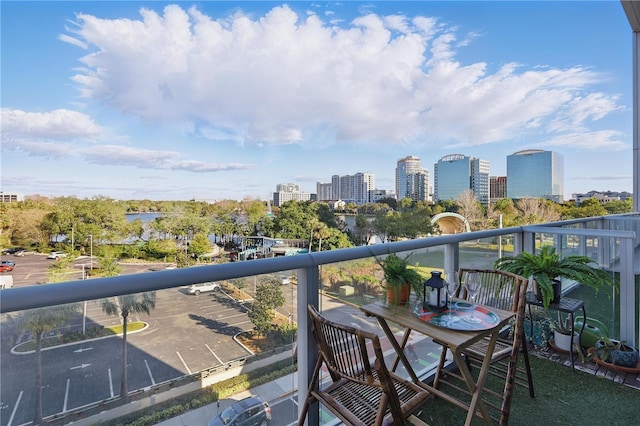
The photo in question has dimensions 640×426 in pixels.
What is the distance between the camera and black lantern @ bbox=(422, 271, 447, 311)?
1852 millimetres

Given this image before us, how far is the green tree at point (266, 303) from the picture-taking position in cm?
160

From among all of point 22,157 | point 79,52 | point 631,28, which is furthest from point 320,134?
point 631,28

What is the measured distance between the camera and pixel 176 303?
1.37m

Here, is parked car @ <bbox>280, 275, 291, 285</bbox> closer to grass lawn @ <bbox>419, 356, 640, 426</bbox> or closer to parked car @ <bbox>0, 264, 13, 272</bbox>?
grass lawn @ <bbox>419, 356, 640, 426</bbox>

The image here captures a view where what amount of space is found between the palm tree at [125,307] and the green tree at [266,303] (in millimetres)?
463

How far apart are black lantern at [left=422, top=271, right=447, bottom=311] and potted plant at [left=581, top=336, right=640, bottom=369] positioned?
6.28 ft

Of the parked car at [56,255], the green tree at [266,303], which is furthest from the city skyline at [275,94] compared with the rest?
the green tree at [266,303]

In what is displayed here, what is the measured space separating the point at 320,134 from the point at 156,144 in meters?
24.3

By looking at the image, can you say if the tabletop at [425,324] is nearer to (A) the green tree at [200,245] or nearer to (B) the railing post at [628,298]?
(B) the railing post at [628,298]

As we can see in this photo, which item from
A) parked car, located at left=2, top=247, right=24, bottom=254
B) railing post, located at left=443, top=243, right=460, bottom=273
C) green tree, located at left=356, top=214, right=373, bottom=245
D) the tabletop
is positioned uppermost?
railing post, located at left=443, top=243, right=460, bottom=273

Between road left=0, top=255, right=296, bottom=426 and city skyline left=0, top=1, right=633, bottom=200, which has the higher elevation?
city skyline left=0, top=1, right=633, bottom=200

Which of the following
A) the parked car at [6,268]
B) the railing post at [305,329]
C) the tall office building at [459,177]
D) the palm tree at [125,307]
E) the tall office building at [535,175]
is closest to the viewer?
the palm tree at [125,307]

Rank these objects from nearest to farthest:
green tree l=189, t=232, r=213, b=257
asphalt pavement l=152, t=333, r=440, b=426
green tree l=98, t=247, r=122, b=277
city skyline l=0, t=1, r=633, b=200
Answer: asphalt pavement l=152, t=333, r=440, b=426, city skyline l=0, t=1, r=633, b=200, green tree l=98, t=247, r=122, b=277, green tree l=189, t=232, r=213, b=257

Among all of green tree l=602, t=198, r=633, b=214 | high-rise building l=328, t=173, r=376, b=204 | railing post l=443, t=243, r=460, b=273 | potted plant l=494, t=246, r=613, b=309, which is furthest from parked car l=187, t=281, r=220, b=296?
high-rise building l=328, t=173, r=376, b=204
